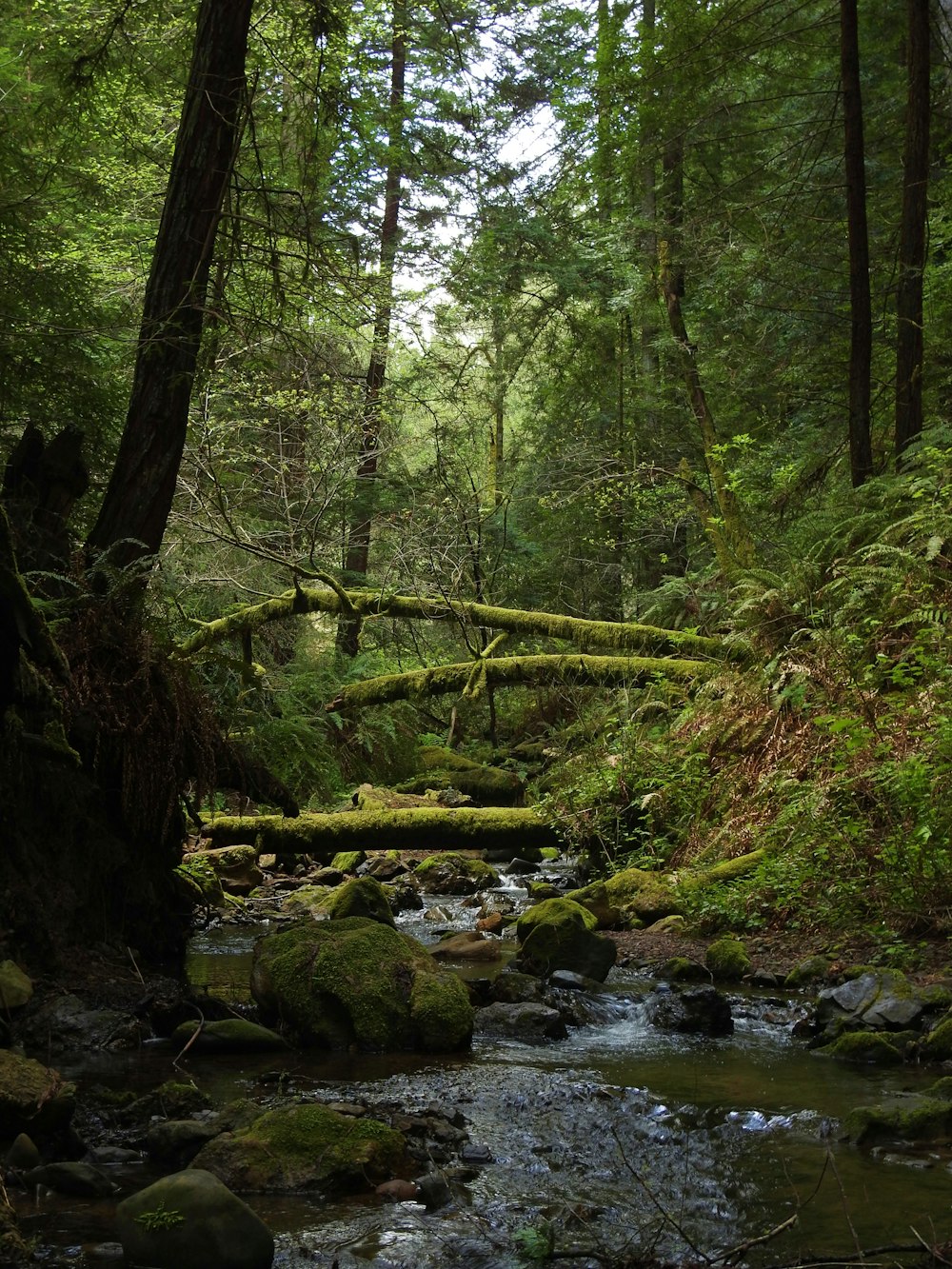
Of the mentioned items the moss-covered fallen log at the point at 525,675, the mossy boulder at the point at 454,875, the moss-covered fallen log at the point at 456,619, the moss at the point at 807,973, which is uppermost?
the moss-covered fallen log at the point at 456,619

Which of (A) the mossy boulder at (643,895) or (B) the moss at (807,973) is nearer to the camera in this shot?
(B) the moss at (807,973)

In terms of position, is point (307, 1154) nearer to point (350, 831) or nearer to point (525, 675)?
point (350, 831)

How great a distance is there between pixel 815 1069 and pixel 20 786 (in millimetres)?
4656

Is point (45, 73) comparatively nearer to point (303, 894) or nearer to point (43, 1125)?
point (303, 894)

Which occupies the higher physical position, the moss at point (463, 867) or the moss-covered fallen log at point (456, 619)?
the moss-covered fallen log at point (456, 619)

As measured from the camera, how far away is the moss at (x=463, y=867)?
38.0 feet

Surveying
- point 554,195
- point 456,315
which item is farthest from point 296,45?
point 554,195

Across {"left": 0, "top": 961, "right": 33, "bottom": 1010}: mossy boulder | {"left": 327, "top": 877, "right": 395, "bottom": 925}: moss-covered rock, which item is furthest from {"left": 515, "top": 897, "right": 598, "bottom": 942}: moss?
{"left": 0, "top": 961, "right": 33, "bottom": 1010}: mossy boulder

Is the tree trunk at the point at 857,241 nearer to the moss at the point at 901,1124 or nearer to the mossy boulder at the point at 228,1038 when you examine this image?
the moss at the point at 901,1124

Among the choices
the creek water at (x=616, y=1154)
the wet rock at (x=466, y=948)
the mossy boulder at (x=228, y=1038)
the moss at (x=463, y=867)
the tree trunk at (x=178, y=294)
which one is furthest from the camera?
the moss at (x=463, y=867)

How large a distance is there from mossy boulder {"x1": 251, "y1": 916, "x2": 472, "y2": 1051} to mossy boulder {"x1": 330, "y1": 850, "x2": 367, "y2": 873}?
566cm

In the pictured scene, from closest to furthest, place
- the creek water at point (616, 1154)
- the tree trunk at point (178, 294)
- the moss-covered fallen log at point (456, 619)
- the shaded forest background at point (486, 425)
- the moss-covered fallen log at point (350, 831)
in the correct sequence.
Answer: the creek water at point (616, 1154), the shaded forest background at point (486, 425), the tree trunk at point (178, 294), the moss-covered fallen log at point (350, 831), the moss-covered fallen log at point (456, 619)

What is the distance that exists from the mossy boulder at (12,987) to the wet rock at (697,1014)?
3561 millimetres

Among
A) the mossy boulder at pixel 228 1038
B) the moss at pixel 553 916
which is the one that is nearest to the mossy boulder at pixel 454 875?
the moss at pixel 553 916
